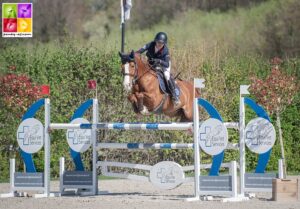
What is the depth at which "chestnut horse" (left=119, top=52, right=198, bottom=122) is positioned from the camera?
11.9 meters

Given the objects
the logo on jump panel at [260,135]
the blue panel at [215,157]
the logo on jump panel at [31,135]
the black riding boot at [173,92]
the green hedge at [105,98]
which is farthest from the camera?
the green hedge at [105,98]

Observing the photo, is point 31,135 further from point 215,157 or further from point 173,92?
point 215,157

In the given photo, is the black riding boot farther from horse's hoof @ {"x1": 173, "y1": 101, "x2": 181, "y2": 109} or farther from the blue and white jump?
the blue and white jump

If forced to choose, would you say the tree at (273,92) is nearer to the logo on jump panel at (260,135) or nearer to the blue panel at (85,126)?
the logo on jump panel at (260,135)

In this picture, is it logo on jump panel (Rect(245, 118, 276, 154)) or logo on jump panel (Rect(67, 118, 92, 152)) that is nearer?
logo on jump panel (Rect(245, 118, 276, 154))

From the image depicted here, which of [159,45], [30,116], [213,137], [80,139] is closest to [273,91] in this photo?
[213,137]

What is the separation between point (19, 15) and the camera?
2147 cm

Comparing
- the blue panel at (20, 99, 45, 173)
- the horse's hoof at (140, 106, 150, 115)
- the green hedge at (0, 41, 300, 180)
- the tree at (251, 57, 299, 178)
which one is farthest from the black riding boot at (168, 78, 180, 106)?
the green hedge at (0, 41, 300, 180)

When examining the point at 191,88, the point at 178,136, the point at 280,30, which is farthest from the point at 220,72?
the point at 280,30

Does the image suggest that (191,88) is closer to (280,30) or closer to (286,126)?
(286,126)

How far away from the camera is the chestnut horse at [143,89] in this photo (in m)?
11.9

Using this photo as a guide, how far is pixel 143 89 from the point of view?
1219cm

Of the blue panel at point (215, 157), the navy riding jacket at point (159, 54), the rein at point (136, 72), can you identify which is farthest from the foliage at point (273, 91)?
the rein at point (136, 72)

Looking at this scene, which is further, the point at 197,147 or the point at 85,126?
the point at 85,126
